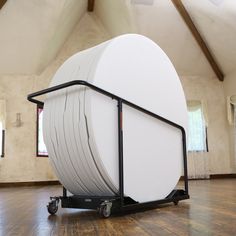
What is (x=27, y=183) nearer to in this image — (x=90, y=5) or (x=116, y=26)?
(x=116, y=26)

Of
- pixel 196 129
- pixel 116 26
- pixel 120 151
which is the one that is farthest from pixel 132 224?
pixel 196 129

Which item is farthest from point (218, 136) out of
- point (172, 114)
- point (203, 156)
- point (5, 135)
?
point (172, 114)

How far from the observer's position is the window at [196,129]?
29.0ft

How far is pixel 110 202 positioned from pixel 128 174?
0.93 ft

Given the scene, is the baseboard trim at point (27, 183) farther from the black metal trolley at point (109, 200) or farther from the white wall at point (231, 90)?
the black metal trolley at point (109, 200)

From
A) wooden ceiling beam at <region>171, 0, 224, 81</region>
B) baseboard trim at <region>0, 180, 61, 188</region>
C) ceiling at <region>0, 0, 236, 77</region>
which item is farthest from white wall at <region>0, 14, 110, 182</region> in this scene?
wooden ceiling beam at <region>171, 0, 224, 81</region>

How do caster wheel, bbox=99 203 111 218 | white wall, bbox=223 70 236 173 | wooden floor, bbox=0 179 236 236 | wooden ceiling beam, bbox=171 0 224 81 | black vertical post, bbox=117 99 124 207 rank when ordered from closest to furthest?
wooden floor, bbox=0 179 236 236 < caster wheel, bbox=99 203 111 218 < black vertical post, bbox=117 99 124 207 < wooden ceiling beam, bbox=171 0 224 81 < white wall, bbox=223 70 236 173

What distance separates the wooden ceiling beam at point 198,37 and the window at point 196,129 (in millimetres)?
1012

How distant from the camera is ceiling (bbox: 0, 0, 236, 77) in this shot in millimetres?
7129

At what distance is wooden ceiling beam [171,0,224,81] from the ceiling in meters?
0.09

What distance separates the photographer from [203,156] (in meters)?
8.85

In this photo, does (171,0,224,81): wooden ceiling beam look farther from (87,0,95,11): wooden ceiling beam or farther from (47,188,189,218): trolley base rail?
(47,188,189,218): trolley base rail

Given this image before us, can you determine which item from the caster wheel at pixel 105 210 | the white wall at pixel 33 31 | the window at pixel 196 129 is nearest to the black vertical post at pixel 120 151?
the caster wheel at pixel 105 210

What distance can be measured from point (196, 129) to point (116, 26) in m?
3.24
